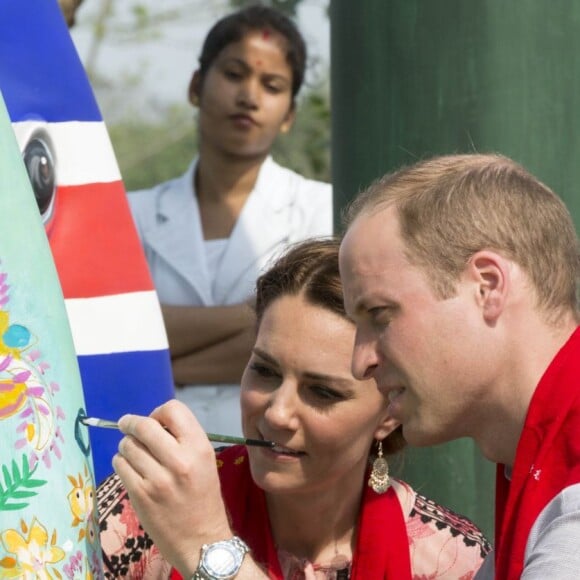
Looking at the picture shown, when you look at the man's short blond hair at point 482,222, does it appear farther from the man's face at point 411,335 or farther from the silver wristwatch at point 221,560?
the silver wristwatch at point 221,560

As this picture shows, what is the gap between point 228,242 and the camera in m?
3.77

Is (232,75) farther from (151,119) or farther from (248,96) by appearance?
(151,119)

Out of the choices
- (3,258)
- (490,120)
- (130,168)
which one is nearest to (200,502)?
(3,258)

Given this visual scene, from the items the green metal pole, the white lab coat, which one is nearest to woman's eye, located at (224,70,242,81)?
the white lab coat

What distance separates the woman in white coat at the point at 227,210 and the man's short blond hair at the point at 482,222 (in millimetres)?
1697

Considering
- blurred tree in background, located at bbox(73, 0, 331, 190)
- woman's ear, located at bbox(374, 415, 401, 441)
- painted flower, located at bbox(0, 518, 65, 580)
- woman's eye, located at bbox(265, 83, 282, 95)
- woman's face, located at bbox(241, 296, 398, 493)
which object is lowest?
blurred tree in background, located at bbox(73, 0, 331, 190)

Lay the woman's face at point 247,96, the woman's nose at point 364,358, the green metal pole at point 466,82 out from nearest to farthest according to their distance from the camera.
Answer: the woman's nose at point 364,358 → the green metal pole at point 466,82 → the woman's face at point 247,96

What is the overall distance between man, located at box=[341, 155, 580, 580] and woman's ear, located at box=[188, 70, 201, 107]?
Answer: 2.29m

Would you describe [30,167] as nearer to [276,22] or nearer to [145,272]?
[145,272]

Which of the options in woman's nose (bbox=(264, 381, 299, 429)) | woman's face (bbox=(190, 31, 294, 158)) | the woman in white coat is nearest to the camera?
woman's nose (bbox=(264, 381, 299, 429))

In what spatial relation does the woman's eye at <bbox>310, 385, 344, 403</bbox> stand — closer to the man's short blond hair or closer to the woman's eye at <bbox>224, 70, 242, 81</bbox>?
the man's short blond hair

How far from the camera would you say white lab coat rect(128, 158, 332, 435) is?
358 cm

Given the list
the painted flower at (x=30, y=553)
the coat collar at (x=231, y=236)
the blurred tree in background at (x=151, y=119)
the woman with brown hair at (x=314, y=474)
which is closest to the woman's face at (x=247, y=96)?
the coat collar at (x=231, y=236)

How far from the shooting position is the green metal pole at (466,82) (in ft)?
9.53
